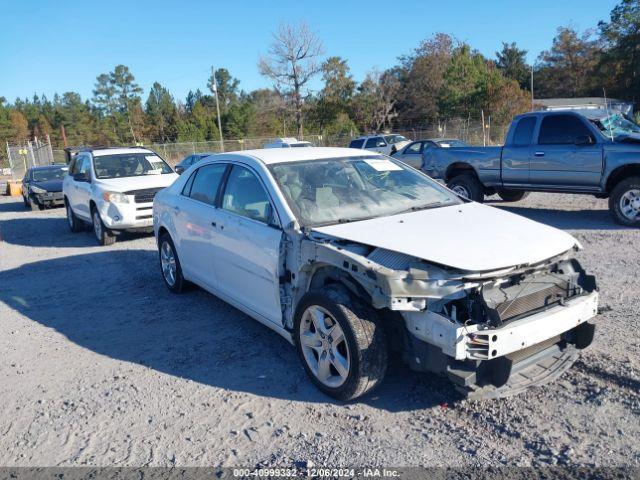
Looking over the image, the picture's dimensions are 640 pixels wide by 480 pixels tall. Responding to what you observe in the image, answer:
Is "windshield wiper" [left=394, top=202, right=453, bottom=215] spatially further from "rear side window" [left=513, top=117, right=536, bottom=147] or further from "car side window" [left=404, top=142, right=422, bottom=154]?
"car side window" [left=404, top=142, right=422, bottom=154]

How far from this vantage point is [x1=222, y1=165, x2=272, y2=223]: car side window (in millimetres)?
4412

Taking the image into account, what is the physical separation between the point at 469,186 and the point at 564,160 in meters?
1.99

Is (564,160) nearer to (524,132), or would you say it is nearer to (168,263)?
(524,132)

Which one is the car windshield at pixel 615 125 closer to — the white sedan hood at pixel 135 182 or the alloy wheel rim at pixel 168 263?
the alloy wheel rim at pixel 168 263

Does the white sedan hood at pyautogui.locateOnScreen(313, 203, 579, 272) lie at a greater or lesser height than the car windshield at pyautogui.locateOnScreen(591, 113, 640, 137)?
lesser

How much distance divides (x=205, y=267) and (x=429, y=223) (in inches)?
96.0

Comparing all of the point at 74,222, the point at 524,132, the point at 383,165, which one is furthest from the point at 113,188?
the point at 524,132

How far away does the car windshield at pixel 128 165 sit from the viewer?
1077 centimetres

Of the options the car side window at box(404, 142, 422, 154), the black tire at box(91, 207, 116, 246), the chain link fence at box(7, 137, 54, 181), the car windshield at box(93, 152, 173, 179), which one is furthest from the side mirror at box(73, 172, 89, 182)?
the chain link fence at box(7, 137, 54, 181)

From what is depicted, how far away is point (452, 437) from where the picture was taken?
3213 millimetres

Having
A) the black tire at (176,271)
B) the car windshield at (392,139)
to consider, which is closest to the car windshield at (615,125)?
the black tire at (176,271)

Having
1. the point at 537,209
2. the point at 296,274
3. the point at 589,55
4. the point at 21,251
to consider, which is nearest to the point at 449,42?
the point at 589,55

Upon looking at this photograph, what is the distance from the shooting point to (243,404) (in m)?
3.79

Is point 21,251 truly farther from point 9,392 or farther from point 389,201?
point 389,201
